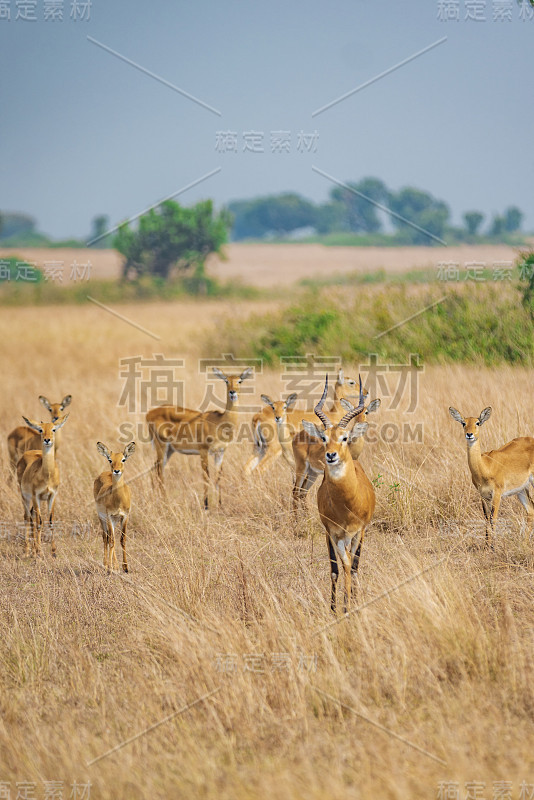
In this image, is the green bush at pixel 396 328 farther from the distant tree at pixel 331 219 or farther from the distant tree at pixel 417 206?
the distant tree at pixel 331 219

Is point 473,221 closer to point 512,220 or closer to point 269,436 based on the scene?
point 512,220

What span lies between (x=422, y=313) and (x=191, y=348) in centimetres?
764

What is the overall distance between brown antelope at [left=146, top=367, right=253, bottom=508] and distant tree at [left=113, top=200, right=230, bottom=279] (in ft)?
89.2

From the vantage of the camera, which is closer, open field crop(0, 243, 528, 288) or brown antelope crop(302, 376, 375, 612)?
brown antelope crop(302, 376, 375, 612)

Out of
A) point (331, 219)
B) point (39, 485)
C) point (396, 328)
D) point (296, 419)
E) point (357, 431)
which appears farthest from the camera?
point (331, 219)

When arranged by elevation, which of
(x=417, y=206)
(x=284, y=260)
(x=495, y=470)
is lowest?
(x=495, y=470)

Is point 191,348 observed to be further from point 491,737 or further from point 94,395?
point 491,737

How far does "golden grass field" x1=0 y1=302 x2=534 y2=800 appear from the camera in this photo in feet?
12.1

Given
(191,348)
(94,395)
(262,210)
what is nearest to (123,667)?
(94,395)

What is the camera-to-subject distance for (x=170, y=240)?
→ 124 ft

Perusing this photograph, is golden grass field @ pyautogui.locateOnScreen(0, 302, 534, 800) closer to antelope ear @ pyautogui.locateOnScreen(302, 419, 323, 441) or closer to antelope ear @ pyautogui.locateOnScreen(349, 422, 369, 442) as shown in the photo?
antelope ear @ pyautogui.locateOnScreen(349, 422, 369, 442)

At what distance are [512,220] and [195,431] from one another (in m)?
69.5

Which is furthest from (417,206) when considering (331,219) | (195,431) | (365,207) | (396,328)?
(195,431)

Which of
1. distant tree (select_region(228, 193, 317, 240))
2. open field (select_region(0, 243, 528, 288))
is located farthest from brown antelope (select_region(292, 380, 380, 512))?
distant tree (select_region(228, 193, 317, 240))
